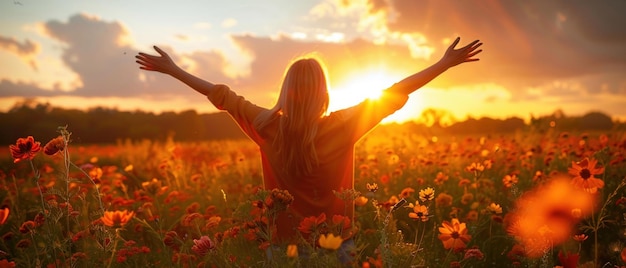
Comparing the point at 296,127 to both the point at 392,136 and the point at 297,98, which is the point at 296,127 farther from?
the point at 392,136

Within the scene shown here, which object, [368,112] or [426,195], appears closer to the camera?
[426,195]

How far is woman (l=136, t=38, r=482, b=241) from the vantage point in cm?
300

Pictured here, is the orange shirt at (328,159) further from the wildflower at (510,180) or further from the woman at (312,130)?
the wildflower at (510,180)

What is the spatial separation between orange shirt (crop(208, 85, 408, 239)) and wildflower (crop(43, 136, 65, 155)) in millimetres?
1104

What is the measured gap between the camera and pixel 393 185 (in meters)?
5.66

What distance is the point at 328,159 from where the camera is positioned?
10.1ft

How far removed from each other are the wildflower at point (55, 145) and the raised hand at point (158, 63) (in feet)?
3.62

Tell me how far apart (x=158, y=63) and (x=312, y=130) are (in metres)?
1.24

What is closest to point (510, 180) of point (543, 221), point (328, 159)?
point (543, 221)

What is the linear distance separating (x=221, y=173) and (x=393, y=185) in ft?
7.87

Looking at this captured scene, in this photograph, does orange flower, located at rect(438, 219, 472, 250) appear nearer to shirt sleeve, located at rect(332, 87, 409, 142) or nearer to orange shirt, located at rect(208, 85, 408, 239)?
orange shirt, located at rect(208, 85, 408, 239)

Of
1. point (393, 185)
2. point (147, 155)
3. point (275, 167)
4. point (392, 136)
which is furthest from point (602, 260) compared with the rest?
point (147, 155)

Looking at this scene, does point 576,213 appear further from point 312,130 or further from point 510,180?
point 312,130

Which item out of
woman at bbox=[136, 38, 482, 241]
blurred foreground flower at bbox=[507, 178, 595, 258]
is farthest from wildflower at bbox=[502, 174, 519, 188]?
woman at bbox=[136, 38, 482, 241]
